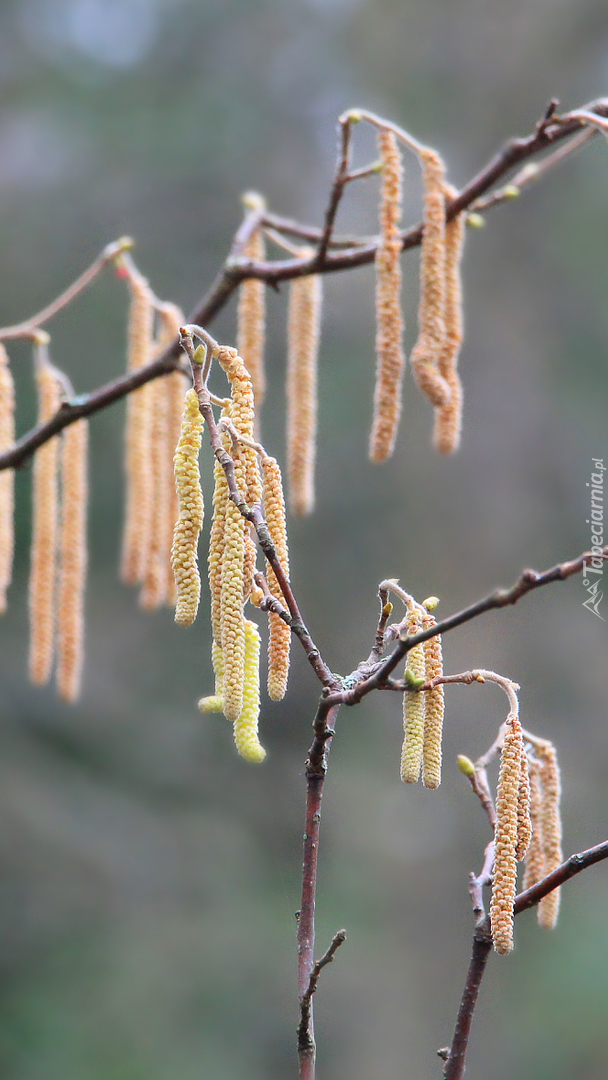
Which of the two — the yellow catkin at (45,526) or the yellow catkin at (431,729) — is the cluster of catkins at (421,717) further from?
the yellow catkin at (45,526)

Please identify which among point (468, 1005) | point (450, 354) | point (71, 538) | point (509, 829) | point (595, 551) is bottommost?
point (468, 1005)

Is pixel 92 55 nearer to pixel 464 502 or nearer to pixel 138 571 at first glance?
pixel 464 502

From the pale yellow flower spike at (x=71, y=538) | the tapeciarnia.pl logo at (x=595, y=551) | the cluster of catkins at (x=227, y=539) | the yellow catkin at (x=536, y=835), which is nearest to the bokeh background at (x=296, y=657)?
the tapeciarnia.pl logo at (x=595, y=551)

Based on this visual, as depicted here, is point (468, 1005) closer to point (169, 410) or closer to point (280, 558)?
point (280, 558)

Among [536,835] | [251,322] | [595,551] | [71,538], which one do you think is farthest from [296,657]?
[595,551]

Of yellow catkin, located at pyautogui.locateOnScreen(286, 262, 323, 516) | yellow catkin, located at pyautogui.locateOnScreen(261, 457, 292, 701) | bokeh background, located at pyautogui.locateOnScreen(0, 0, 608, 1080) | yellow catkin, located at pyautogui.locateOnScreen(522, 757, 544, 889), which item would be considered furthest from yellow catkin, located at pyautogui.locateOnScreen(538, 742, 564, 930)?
bokeh background, located at pyautogui.locateOnScreen(0, 0, 608, 1080)

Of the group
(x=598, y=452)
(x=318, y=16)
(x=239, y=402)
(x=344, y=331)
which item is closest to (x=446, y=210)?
(x=239, y=402)

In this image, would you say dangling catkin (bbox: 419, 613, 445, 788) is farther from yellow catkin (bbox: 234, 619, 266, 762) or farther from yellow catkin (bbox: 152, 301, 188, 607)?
yellow catkin (bbox: 152, 301, 188, 607)

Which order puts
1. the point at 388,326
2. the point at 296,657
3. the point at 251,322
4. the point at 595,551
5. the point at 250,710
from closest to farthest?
the point at 595,551 → the point at 250,710 → the point at 388,326 → the point at 251,322 → the point at 296,657
